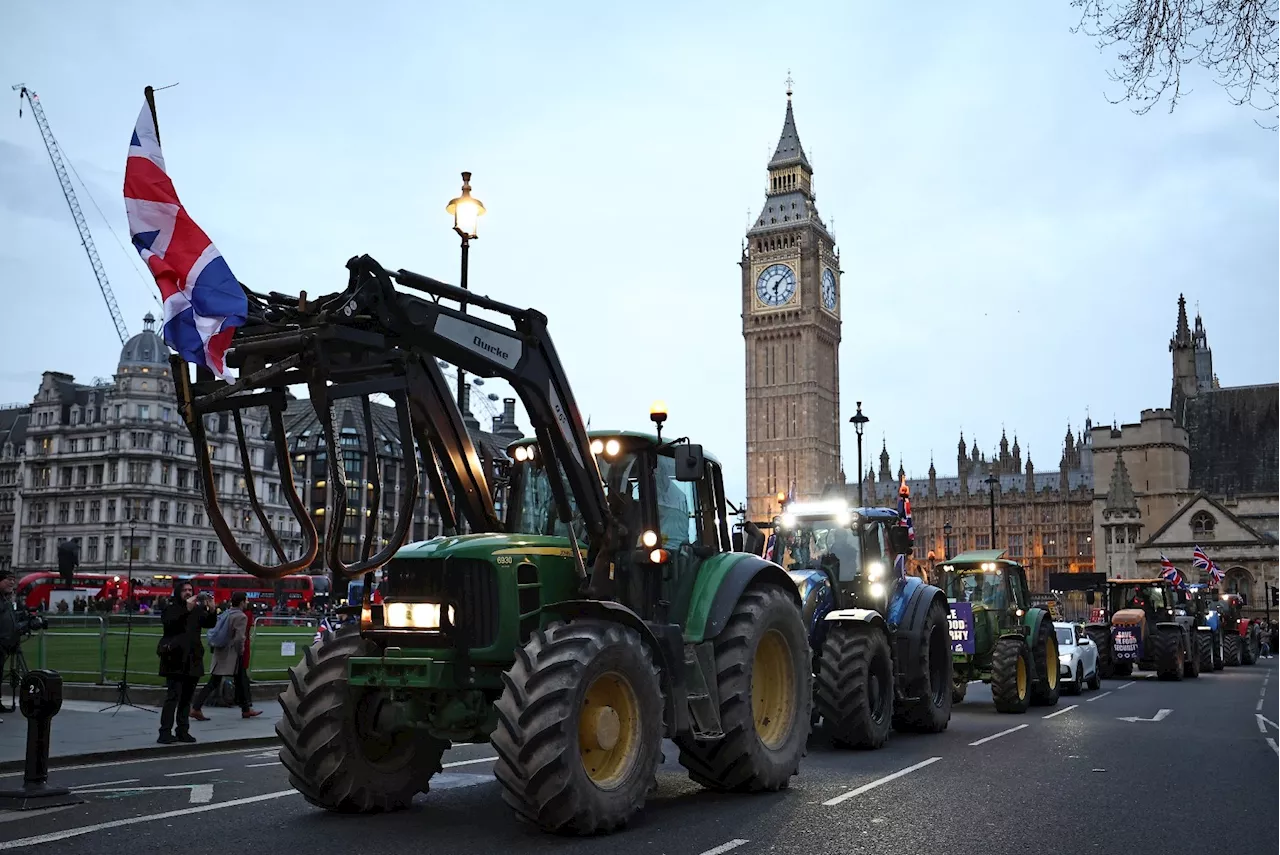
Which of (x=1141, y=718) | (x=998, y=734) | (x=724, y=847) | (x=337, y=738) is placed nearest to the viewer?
(x=724, y=847)

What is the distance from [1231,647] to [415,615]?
42.1 metres

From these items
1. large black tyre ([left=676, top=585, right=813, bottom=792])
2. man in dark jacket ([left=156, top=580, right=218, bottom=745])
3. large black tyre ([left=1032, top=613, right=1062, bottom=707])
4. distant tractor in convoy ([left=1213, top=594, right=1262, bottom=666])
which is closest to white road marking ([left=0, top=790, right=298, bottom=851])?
large black tyre ([left=676, top=585, right=813, bottom=792])

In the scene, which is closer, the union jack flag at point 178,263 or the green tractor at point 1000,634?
the union jack flag at point 178,263

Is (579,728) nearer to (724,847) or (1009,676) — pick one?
(724,847)

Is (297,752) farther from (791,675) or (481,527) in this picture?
(791,675)

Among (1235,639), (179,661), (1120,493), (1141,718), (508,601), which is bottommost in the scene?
(1235,639)

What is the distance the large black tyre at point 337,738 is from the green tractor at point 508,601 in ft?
0.05

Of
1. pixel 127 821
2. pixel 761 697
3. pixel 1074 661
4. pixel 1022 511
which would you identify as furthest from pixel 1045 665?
pixel 1022 511

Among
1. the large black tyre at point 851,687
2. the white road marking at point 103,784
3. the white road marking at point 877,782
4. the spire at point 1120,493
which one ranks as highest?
the spire at point 1120,493

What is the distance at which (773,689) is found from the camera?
10508mm

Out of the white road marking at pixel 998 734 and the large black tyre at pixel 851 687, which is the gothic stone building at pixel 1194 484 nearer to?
the white road marking at pixel 998 734

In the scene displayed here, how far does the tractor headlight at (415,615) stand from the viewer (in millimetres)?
8211

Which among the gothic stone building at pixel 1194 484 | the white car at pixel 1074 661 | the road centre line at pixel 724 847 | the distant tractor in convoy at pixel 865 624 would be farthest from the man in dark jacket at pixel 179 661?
the gothic stone building at pixel 1194 484

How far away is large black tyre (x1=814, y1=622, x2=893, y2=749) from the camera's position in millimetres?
12664
